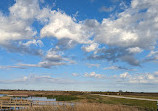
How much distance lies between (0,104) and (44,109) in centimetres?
2442

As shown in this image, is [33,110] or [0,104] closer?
[33,110]

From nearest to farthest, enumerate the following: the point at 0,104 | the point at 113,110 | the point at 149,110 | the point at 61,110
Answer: the point at 61,110 → the point at 113,110 → the point at 149,110 → the point at 0,104

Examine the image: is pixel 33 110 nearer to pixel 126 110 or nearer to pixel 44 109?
pixel 44 109

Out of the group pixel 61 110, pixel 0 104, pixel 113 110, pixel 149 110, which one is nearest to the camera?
pixel 61 110

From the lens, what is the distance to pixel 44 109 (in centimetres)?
1505

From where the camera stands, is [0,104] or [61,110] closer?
[61,110]

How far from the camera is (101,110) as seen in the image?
1488 centimetres

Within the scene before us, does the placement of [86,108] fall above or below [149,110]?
above

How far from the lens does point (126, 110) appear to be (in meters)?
15.2

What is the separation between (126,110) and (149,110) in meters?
15.0

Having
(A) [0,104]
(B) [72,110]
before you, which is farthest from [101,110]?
(A) [0,104]

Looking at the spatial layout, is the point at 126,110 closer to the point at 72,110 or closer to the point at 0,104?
the point at 72,110

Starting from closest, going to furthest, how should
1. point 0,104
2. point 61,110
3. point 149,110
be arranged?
point 61,110
point 149,110
point 0,104

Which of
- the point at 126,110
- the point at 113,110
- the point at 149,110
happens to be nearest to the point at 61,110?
the point at 113,110
